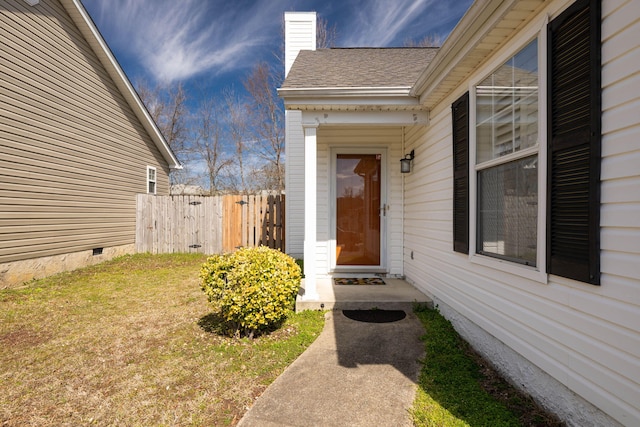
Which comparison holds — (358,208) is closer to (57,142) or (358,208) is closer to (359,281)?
(359,281)

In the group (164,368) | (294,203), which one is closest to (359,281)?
(164,368)

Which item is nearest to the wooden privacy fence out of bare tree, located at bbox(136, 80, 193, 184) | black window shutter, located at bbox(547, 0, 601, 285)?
black window shutter, located at bbox(547, 0, 601, 285)

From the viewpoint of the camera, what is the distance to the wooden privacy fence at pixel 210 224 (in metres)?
8.45

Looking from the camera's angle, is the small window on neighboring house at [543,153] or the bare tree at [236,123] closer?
the small window on neighboring house at [543,153]

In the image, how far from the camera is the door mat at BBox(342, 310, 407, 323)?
3.60 metres

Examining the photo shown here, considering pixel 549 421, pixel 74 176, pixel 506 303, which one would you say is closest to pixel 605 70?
pixel 506 303

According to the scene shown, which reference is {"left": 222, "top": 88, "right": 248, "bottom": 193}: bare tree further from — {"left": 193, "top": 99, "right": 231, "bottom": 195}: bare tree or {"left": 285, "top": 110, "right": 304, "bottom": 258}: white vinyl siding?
{"left": 285, "top": 110, "right": 304, "bottom": 258}: white vinyl siding

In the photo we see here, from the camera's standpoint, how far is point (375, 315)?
374cm

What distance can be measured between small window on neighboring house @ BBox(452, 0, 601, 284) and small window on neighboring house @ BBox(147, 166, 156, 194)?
9496 mm

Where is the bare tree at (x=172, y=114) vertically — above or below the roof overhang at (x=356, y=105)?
above

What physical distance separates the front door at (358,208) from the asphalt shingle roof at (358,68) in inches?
52.6

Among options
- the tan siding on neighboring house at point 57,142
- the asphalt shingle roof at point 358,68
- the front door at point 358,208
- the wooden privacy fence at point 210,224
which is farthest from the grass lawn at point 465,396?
the tan siding on neighboring house at point 57,142

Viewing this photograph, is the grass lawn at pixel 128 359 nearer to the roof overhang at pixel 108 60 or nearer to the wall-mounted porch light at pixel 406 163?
the wall-mounted porch light at pixel 406 163

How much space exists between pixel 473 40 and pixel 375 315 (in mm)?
2973
